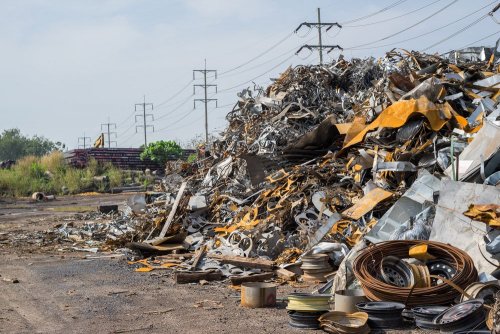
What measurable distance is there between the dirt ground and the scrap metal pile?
56cm

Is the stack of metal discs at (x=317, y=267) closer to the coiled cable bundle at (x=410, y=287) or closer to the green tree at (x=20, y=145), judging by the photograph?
the coiled cable bundle at (x=410, y=287)

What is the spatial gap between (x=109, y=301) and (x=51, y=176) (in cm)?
3601

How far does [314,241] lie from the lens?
10625mm

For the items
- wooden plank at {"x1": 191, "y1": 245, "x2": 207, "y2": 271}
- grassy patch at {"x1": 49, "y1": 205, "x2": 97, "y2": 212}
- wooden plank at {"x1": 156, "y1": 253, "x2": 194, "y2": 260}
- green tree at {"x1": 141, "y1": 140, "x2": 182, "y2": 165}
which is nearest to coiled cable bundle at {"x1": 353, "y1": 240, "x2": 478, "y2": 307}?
wooden plank at {"x1": 191, "y1": 245, "x2": 207, "y2": 271}

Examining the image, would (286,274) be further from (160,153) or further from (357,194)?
(160,153)

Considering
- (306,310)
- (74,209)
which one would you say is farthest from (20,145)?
(306,310)

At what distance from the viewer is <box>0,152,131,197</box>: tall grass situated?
131ft

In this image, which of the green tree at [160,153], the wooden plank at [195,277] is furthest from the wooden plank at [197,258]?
the green tree at [160,153]

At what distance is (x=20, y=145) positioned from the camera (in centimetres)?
11944

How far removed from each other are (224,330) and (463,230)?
3334mm

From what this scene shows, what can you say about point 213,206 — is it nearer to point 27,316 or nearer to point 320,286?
point 320,286

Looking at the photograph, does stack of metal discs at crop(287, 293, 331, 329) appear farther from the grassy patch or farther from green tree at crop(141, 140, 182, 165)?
green tree at crop(141, 140, 182, 165)

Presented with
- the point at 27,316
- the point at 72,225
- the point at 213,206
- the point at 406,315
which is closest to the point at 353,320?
the point at 406,315

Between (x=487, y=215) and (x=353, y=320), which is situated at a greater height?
(x=487, y=215)
